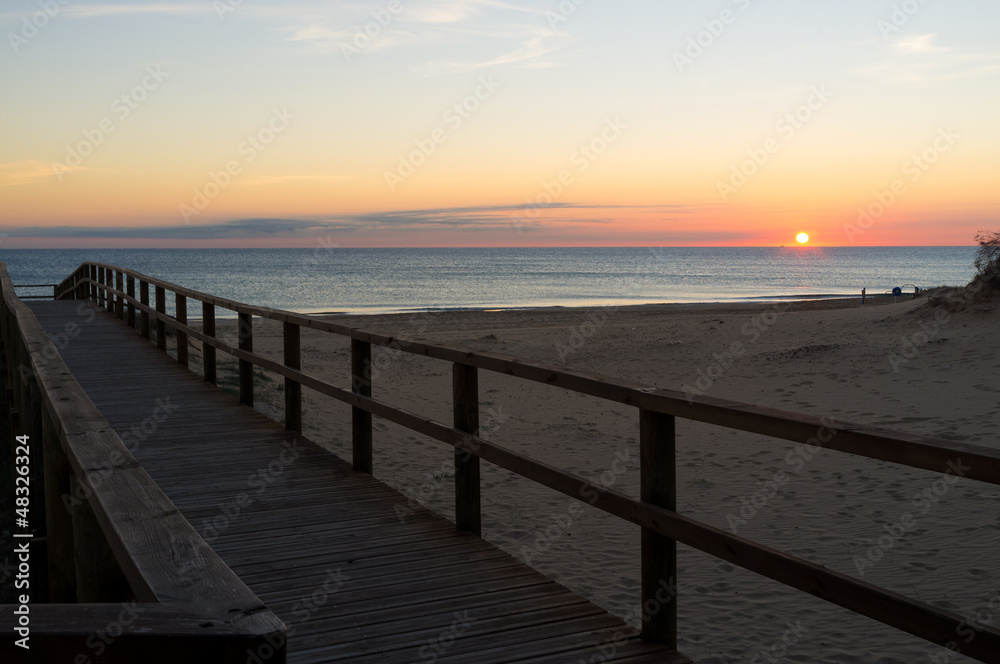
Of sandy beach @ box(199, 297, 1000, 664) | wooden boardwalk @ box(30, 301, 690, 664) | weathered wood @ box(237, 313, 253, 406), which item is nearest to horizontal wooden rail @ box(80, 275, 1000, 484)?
wooden boardwalk @ box(30, 301, 690, 664)

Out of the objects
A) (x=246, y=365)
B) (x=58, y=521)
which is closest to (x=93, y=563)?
(x=58, y=521)

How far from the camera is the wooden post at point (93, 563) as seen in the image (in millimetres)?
2033

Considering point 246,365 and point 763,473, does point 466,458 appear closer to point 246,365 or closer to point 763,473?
point 246,365

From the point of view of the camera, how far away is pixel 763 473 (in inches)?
344

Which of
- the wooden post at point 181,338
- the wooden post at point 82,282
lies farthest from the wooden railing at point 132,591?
the wooden post at point 82,282

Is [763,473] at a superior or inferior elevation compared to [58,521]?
inferior

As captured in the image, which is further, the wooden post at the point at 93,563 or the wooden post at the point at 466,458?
the wooden post at the point at 466,458

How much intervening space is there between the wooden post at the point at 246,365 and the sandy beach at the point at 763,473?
1.80m

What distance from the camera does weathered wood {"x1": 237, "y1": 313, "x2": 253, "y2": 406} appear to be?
8.35 m

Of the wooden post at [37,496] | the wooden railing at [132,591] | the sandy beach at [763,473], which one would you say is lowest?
the sandy beach at [763,473]

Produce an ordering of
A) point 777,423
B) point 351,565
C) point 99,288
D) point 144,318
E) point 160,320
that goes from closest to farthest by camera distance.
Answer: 1. point 777,423
2. point 351,565
3. point 160,320
4. point 144,318
5. point 99,288

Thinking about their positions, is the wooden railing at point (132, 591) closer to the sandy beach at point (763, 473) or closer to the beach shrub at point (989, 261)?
the sandy beach at point (763, 473)

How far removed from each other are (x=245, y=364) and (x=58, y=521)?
4.75 metres

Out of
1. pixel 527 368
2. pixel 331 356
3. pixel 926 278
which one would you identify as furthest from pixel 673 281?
pixel 527 368
